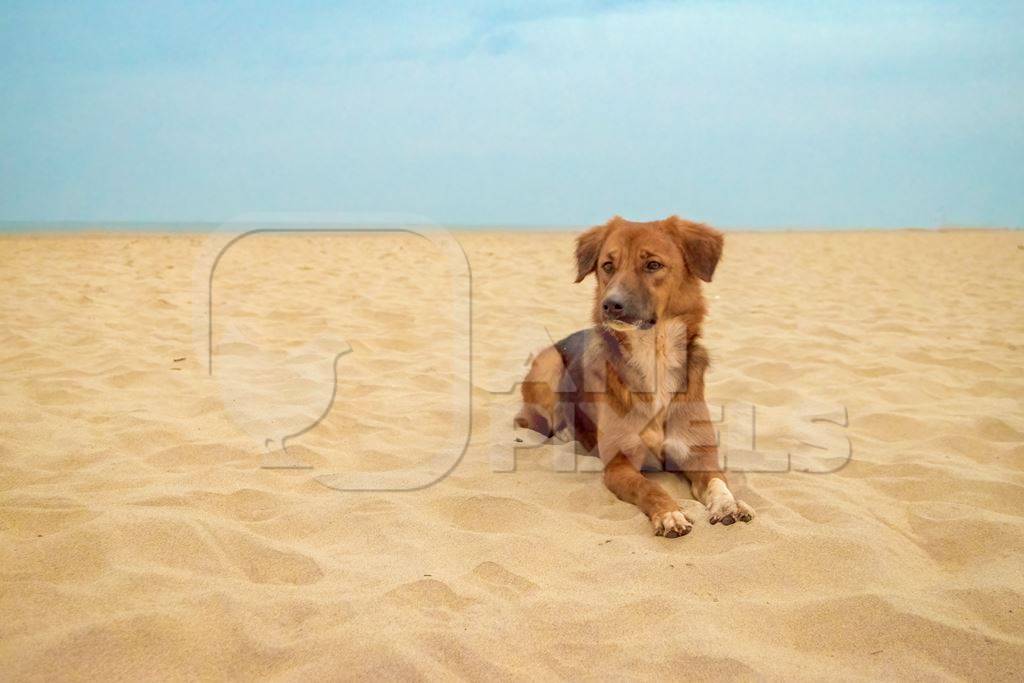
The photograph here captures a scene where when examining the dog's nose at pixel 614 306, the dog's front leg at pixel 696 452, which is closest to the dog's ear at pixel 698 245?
the dog's nose at pixel 614 306

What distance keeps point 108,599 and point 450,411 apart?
2.80m

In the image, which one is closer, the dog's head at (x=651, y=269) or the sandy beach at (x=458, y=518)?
the sandy beach at (x=458, y=518)

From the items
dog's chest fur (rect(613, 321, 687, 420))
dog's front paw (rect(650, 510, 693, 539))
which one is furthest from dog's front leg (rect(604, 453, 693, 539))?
dog's chest fur (rect(613, 321, 687, 420))

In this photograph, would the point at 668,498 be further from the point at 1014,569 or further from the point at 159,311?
the point at 159,311

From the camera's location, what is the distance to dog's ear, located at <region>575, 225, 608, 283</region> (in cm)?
429

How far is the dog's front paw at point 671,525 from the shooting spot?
121 inches

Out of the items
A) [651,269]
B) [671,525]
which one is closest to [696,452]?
[671,525]

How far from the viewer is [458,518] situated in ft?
10.8

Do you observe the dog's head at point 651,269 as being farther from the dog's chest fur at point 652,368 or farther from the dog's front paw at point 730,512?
the dog's front paw at point 730,512

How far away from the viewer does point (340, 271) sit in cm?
1184

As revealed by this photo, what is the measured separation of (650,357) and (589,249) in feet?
2.53

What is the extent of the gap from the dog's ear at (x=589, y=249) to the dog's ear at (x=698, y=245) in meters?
0.40

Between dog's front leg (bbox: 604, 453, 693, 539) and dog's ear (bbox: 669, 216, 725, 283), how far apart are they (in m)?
1.09

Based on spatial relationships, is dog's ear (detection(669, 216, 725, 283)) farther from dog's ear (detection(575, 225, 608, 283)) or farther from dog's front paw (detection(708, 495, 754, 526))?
dog's front paw (detection(708, 495, 754, 526))
